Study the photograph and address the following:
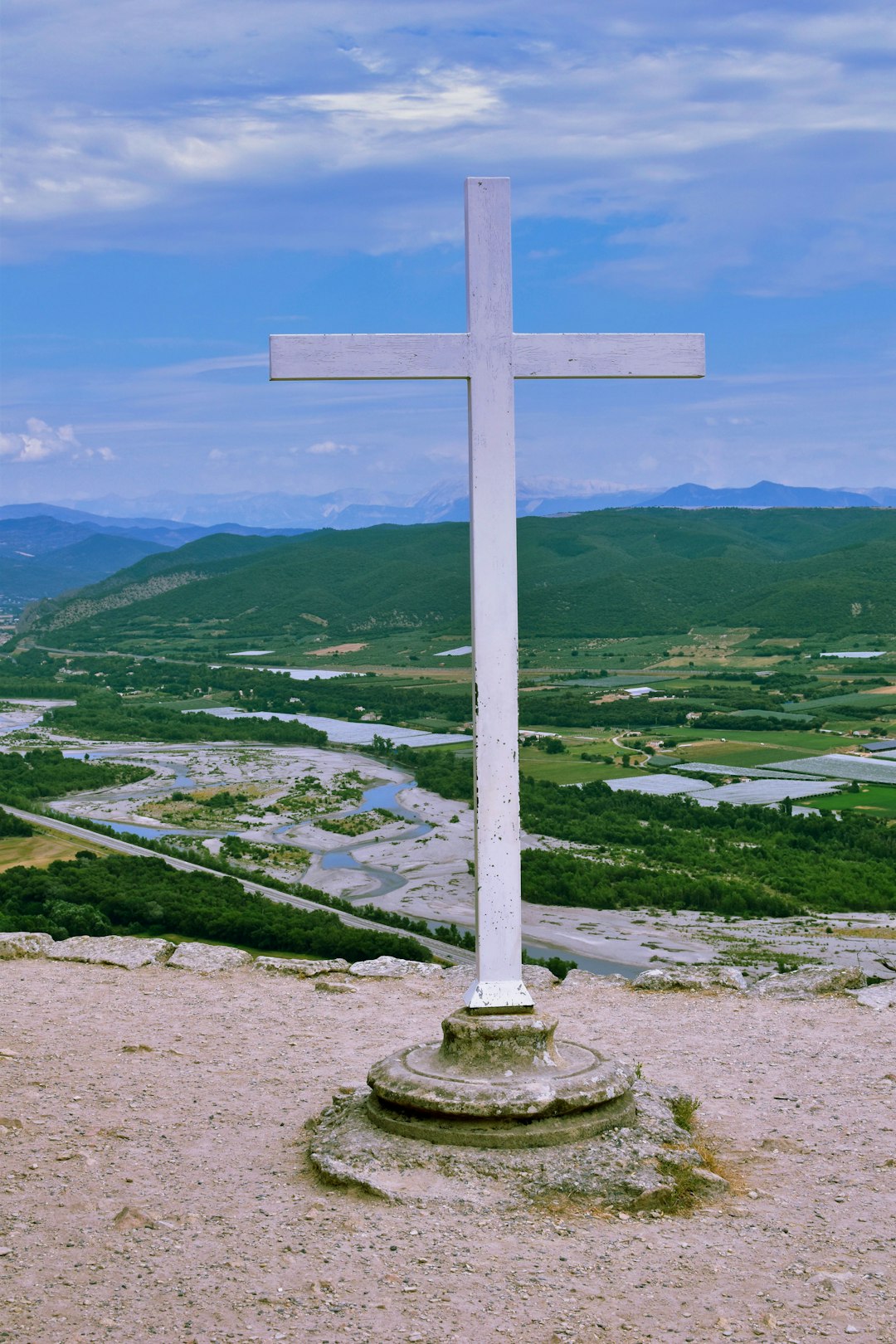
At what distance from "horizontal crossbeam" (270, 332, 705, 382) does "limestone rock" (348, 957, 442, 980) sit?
19.2 ft

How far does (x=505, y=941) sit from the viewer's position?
7543mm

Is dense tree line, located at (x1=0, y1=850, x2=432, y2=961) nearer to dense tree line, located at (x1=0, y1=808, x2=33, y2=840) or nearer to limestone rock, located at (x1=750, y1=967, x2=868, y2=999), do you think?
limestone rock, located at (x1=750, y1=967, x2=868, y2=999)

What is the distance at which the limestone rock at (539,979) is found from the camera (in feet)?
37.5

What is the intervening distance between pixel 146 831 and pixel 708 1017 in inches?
1699

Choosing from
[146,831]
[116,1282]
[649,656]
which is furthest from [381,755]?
[116,1282]

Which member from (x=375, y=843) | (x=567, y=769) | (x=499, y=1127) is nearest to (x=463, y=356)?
(x=499, y=1127)

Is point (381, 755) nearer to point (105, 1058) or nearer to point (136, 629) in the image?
point (105, 1058)

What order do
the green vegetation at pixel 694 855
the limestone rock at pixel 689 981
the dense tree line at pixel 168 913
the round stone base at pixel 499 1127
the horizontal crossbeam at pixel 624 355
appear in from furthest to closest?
the green vegetation at pixel 694 855, the dense tree line at pixel 168 913, the limestone rock at pixel 689 981, the horizontal crossbeam at pixel 624 355, the round stone base at pixel 499 1127

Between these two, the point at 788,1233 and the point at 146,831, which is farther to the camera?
the point at 146,831

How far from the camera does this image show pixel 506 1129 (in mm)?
6902

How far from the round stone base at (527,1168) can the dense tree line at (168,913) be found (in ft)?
43.6

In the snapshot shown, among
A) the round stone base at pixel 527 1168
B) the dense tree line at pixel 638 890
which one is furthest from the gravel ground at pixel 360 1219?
the dense tree line at pixel 638 890

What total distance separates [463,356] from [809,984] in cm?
630

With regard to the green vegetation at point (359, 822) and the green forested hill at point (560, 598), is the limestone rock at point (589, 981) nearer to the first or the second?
the green vegetation at point (359, 822)
